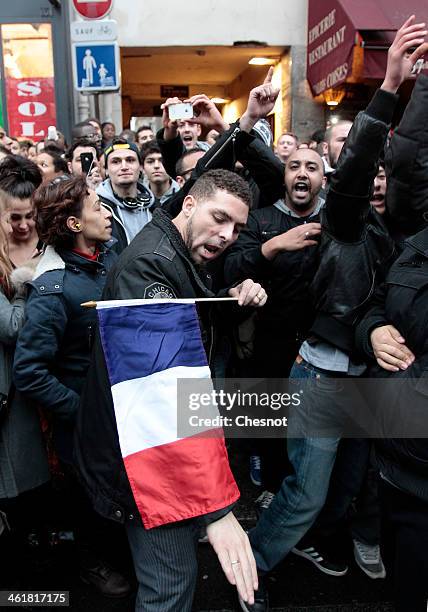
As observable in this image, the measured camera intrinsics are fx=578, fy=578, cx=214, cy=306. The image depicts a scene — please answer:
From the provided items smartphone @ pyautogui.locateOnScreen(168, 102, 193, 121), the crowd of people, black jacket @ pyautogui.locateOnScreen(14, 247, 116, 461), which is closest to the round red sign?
the crowd of people

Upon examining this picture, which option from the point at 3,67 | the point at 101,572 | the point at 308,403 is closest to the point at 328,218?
the point at 308,403

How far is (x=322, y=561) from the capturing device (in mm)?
2855

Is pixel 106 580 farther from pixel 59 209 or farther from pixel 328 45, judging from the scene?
pixel 328 45

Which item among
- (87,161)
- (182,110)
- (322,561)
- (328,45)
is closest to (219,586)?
(322,561)

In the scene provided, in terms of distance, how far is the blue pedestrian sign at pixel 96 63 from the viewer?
250 inches

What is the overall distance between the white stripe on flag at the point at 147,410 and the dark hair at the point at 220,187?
26.5 inches

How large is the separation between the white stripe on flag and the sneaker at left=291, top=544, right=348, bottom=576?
1.62m

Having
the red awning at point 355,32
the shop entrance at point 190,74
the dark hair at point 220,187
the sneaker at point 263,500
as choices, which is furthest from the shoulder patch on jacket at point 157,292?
the shop entrance at point 190,74

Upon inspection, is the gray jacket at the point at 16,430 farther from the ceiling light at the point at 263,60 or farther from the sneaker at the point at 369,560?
the ceiling light at the point at 263,60

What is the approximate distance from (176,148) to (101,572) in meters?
2.73

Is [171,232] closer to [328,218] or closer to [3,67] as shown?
[328,218]

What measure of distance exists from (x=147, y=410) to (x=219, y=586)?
1502 mm

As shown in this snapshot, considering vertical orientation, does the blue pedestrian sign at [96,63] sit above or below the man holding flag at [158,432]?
above

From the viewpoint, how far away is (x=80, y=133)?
20.9 ft
